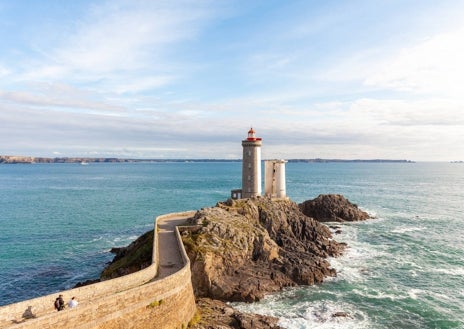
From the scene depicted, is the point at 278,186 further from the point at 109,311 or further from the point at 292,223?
the point at 109,311

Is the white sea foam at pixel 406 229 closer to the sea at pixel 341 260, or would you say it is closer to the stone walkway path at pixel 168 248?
the sea at pixel 341 260

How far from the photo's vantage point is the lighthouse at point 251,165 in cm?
5044

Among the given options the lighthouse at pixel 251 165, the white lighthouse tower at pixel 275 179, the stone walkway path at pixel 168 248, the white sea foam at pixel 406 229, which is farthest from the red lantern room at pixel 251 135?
the white sea foam at pixel 406 229

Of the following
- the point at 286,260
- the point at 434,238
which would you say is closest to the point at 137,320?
the point at 286,260

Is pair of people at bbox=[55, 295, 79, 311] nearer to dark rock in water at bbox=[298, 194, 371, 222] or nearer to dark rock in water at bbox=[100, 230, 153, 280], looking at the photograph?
dark rock in water at bbox=[100, 230, 153, 280]

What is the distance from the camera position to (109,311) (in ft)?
60.7

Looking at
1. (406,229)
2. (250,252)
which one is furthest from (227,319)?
(406,229)

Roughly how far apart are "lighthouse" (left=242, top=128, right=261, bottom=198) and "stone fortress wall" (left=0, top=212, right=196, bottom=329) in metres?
27.0

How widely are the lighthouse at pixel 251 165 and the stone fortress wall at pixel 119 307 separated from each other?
27.0 metres

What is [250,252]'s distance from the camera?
35469mm

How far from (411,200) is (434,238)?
42727 mm

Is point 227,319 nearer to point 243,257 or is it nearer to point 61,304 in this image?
point 243,257

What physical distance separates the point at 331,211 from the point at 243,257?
33887 mm

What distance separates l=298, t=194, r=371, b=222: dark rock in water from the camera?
63.3 meters
